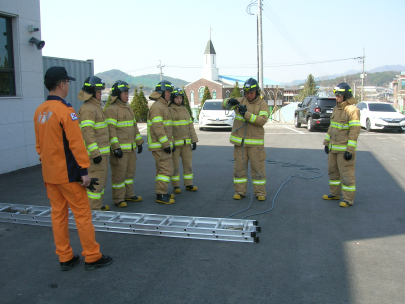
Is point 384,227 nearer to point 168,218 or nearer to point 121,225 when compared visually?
point 168,218

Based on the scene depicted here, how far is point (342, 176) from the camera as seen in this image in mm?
6383

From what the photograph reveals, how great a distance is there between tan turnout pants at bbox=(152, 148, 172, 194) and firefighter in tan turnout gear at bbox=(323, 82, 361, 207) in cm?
292

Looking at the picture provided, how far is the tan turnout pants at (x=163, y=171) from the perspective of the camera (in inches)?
260

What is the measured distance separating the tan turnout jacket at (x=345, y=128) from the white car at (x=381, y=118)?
13247 mm

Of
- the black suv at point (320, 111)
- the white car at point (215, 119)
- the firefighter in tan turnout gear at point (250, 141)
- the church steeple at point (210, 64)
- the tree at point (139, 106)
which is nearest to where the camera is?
the firefighter in tan turnout gear at point (250, 141)

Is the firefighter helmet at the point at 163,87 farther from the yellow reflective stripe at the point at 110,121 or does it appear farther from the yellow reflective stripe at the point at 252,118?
the yellow reflective stripe at the point at 252,118

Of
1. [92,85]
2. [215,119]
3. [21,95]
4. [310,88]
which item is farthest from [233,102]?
[310,88]

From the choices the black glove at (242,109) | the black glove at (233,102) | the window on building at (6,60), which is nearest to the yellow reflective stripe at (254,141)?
the black glove at (242,109)

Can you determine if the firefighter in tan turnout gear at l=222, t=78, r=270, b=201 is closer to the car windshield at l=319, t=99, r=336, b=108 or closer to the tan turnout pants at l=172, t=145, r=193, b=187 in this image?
the tan turnout pants at l=172, t=145, r=193, b=187

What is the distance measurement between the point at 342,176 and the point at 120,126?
393cm

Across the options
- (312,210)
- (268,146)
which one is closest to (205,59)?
(268,146)

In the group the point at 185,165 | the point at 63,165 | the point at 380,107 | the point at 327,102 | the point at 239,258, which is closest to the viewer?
the point at 63,165

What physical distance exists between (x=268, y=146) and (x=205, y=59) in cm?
7564

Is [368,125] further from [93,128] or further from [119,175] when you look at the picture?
[93,128]
